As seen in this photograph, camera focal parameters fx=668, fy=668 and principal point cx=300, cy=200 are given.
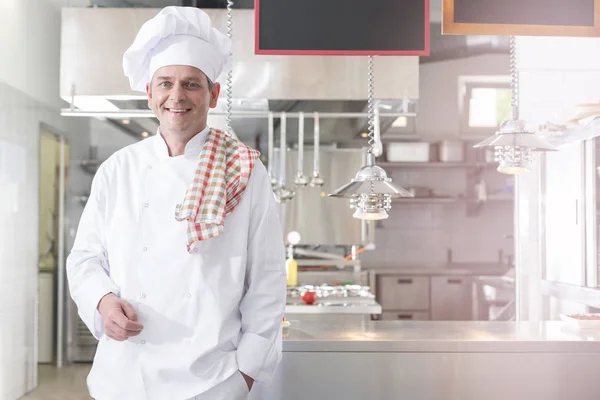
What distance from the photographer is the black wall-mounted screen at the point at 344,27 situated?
2.32 metres

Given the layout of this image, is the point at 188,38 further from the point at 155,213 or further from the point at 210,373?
the point at 210,373

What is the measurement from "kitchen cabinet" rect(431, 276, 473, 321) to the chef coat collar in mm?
5554

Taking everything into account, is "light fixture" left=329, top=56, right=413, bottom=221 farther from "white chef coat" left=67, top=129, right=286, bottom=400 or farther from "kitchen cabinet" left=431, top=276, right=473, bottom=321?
"kitchen cabinet" left=431, top=276, right=473, bottom=321

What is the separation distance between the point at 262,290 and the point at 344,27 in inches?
41.8

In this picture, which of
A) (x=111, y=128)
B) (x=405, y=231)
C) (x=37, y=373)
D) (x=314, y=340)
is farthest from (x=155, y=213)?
(x=405, y=231)

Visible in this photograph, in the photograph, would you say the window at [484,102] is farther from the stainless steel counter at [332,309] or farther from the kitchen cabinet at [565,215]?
the stainless steel counter at [332,309]

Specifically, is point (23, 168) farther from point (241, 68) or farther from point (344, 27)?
point (344, 27)

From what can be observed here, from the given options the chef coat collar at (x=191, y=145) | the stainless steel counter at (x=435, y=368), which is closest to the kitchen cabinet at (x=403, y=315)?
the stainless steel counter at (x=435, y=368)

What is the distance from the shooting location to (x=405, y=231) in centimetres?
777

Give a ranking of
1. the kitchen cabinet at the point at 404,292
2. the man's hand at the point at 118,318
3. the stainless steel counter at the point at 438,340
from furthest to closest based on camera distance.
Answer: the kitchen cabinet at the point at 404,292
the stainless steel counter at the point at 438,340
the man's hand at the point at 118,318

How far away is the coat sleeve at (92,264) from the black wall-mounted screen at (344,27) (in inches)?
33.6

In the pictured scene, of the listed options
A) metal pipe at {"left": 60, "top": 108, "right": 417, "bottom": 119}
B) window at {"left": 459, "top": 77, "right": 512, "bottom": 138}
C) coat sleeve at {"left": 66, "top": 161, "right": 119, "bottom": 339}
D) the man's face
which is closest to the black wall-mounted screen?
the man's face

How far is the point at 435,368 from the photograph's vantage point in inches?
106

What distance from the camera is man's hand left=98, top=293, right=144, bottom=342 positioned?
1.62 meters
